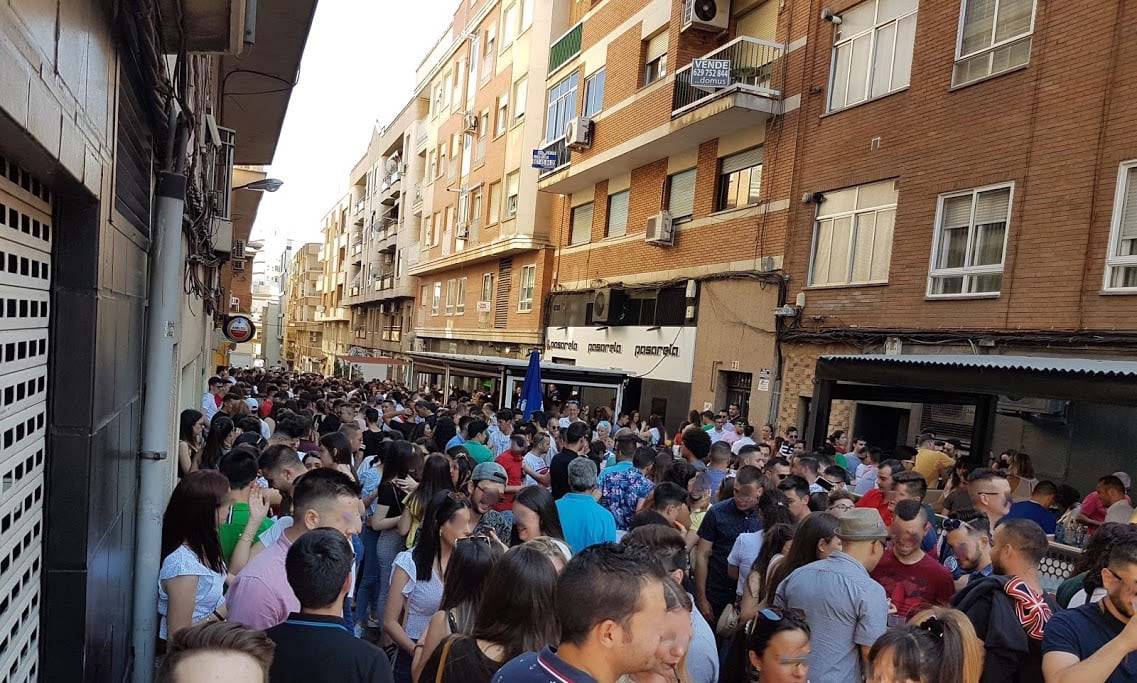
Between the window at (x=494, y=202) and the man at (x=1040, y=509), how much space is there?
22.8m

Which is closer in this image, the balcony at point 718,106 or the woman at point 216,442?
the woman at point 216,442

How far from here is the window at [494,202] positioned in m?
28.6

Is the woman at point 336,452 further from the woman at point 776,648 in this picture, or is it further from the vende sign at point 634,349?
the vende sign at point 634,349

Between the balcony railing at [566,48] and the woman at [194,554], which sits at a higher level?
the balcony railing at [566,48]

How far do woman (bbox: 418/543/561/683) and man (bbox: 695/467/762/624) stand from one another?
2.95 m

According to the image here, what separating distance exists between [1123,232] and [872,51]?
19.4 feet

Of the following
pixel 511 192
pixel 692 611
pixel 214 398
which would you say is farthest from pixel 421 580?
pixel 511 192

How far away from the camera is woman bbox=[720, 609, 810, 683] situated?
3.22m

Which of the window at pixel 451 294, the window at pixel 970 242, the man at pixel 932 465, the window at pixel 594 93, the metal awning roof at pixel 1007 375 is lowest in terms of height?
the man at pixel 932 465

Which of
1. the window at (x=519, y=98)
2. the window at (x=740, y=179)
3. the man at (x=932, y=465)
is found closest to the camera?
the man at (x=932, y=465)

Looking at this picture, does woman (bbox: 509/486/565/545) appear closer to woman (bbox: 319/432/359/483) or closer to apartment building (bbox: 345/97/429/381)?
woman (bbox: 319/432/359/483)

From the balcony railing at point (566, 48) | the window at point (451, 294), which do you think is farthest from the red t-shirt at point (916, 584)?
the window at point (451, 294)

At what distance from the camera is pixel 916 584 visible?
4879 mm

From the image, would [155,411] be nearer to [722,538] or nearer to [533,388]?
[722,538]
